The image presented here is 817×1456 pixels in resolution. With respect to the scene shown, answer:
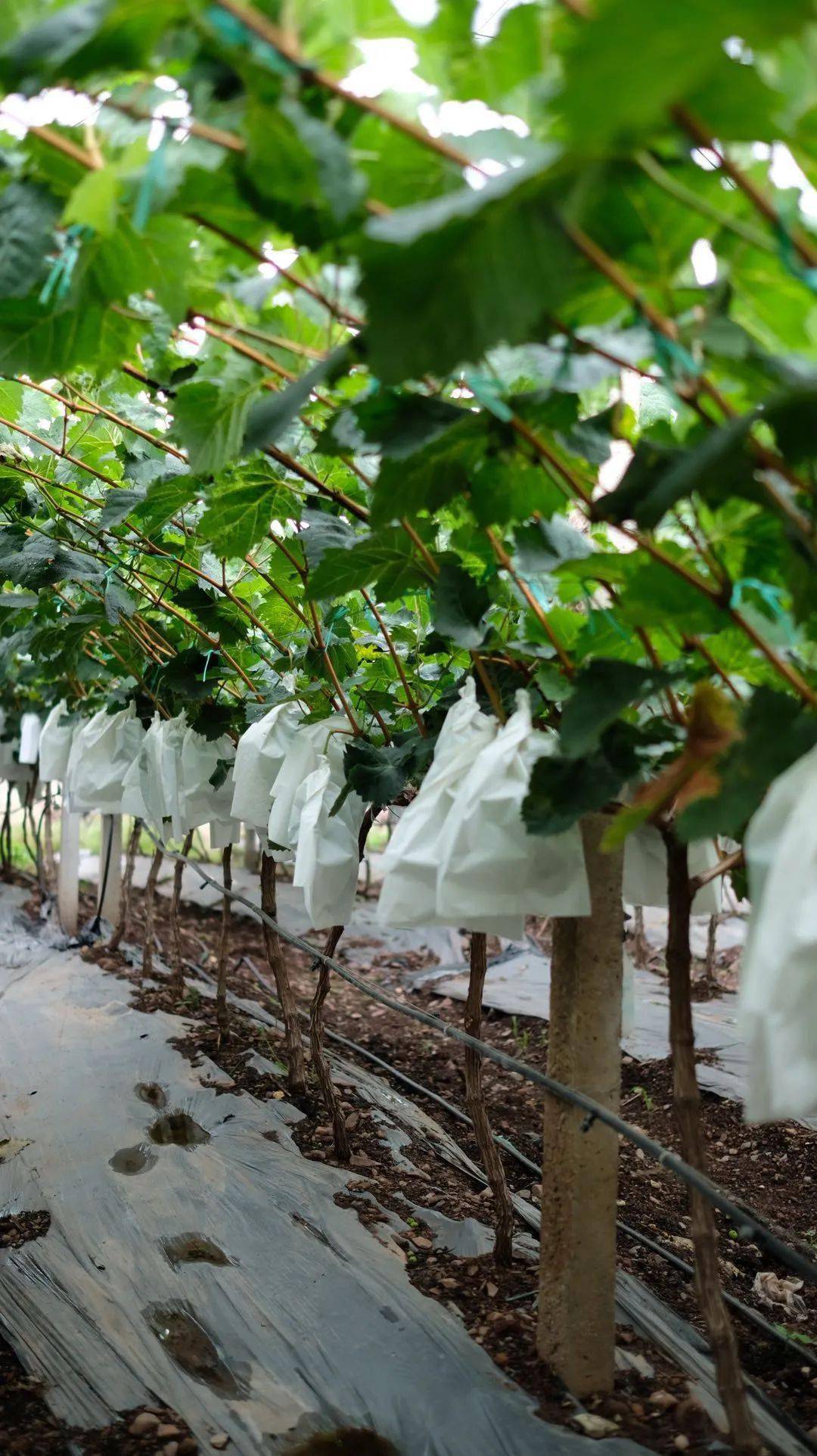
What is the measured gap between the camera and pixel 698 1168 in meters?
1.73

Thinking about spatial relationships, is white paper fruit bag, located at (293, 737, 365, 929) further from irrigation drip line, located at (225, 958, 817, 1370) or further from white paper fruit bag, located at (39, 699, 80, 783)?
white paper fruit bag, located at (39, 699, 80, 783)

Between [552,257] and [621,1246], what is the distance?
2905 millimetres

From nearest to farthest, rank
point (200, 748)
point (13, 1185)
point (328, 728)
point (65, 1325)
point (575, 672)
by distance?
point (575, 672)
point (65, 1325)
point (328, 728)
point (13, 1185)
point (200, 748)

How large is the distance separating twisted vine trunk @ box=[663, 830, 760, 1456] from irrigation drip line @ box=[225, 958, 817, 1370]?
73cm

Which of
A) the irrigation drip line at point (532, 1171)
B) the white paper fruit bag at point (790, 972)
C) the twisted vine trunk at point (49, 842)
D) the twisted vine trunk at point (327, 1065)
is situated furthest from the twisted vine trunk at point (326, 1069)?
the twisted vine trunk at point (49, 842)

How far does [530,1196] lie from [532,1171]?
23cm

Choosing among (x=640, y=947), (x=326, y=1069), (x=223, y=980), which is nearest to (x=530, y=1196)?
(x=326, y=1069)

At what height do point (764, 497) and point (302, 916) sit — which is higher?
point (764, 497)

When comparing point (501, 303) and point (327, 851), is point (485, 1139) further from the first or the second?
point (501, 303)

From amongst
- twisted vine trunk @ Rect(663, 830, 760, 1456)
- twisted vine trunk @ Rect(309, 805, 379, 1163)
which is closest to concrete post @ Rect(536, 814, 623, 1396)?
twisted vine trunk @ Rect(663, 830, 760, 1456)

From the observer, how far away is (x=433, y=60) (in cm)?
99

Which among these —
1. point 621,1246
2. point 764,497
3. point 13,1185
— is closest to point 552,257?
point 764,497

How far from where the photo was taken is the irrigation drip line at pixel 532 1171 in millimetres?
2416

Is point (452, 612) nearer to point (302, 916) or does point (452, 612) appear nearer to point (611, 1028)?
point (611, 1028)
